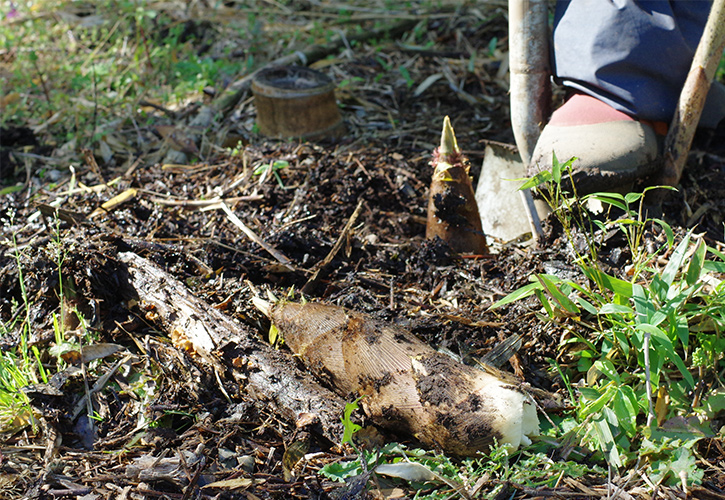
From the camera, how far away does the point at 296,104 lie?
329 cm

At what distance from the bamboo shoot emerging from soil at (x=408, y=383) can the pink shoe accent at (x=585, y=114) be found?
1159 mm

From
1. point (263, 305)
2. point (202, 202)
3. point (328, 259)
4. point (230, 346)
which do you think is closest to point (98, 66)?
point (202, 202)

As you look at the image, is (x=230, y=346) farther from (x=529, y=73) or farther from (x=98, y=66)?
(x=98, y=66)

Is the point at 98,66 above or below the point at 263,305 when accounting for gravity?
above

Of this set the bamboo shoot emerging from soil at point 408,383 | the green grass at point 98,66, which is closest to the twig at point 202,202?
the bamboo shoot emerging from soil at point 408,383

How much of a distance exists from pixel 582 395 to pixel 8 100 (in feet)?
13.9

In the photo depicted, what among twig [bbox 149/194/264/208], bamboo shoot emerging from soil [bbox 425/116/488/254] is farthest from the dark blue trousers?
twig [bbox 149/194/264/208]

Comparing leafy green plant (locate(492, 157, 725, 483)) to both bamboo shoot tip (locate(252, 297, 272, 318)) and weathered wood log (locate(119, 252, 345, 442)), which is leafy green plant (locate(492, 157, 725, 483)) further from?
bamboo shoot tip (locate(252, 297, 272, 318))

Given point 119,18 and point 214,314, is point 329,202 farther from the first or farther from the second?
point 119,18

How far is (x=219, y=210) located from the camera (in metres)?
2.68

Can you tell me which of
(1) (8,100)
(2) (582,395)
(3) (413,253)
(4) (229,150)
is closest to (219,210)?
(4) (229,150)

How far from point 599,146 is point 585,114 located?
8.7 inches

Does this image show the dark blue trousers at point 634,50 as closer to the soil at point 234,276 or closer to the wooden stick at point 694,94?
the wooden stick at point 694,94

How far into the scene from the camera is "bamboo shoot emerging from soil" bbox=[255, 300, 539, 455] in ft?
4.84
